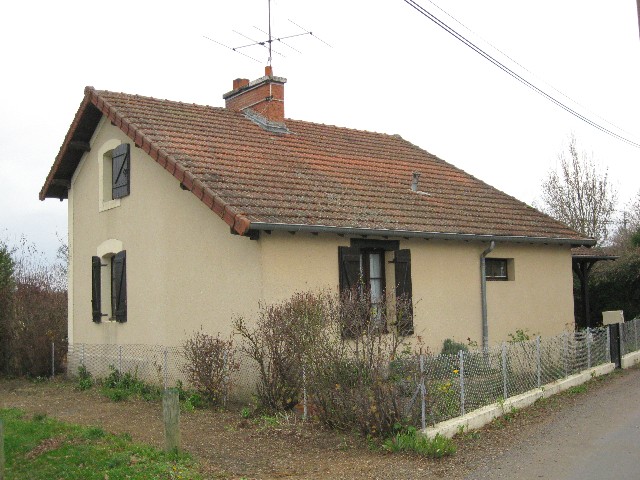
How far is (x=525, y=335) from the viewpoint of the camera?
52.5 ft

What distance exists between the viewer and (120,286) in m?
15.1

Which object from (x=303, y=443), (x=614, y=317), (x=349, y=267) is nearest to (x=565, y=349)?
(x=349, y=267)

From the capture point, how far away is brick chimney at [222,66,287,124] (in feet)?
56.2

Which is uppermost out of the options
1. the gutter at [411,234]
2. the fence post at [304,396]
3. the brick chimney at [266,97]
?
the brick chimney at [266,97]

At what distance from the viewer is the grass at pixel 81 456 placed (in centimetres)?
789

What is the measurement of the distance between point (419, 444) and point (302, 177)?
7.16 meters

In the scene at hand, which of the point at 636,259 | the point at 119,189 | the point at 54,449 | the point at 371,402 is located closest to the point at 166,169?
the point at 119,189

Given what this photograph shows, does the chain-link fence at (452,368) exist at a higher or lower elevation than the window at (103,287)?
lower

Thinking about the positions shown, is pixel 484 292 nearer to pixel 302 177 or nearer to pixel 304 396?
pixel 302 177

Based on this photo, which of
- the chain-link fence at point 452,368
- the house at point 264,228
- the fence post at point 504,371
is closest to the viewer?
the chain-link fence at point 452,368

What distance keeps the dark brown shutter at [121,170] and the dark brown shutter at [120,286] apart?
4.23 feet

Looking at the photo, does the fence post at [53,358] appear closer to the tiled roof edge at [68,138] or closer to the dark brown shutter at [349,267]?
the tiled roof edge at [68,138]

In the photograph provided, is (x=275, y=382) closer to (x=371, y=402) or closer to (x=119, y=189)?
(x=371, y=402)

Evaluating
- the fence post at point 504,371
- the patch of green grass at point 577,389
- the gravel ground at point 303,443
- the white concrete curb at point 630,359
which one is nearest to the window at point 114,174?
the gravel ground at point 303,443
